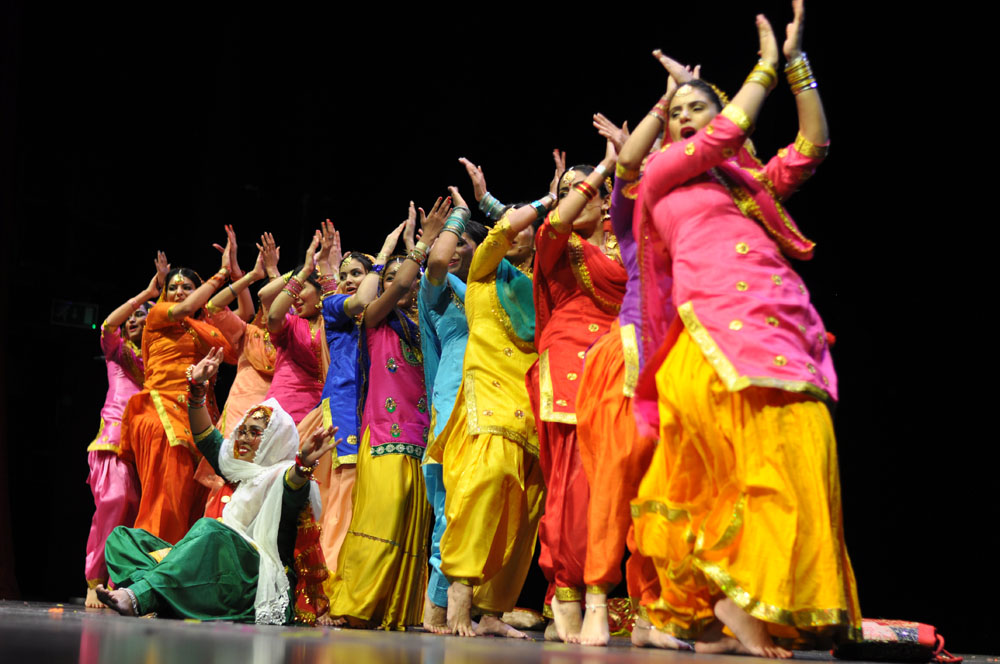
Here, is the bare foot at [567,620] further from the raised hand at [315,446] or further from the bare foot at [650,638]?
the raised hand at [315,446]

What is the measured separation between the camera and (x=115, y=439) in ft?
20.3

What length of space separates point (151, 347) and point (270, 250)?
898mm

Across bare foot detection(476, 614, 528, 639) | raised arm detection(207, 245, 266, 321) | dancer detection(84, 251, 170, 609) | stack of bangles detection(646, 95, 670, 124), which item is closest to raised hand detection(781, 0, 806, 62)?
stack of bangles detection(646, 95, 670, 124)

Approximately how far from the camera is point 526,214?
12.1 feet

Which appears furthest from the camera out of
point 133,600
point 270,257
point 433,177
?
point 433,177

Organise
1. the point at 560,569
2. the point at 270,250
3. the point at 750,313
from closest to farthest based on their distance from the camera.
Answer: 1. the point at 750,313
2. the point at 560,569
3. the point at 270,250

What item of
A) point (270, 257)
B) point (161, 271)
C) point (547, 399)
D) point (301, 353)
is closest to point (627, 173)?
point (547, 399)

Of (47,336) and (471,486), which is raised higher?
(47,336)

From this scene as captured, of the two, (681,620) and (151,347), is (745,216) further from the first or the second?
(151,347)

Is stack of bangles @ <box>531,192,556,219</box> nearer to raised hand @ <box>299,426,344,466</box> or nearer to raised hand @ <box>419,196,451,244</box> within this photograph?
raised hand @ <box>419,196,451,244</box>

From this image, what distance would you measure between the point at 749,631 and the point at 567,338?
4.57ft

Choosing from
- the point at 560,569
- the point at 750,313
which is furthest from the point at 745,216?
the point at 560,569

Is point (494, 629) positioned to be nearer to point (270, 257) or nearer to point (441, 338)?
point (441, 338)

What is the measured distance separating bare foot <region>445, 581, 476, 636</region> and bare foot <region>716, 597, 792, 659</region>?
1.28m
